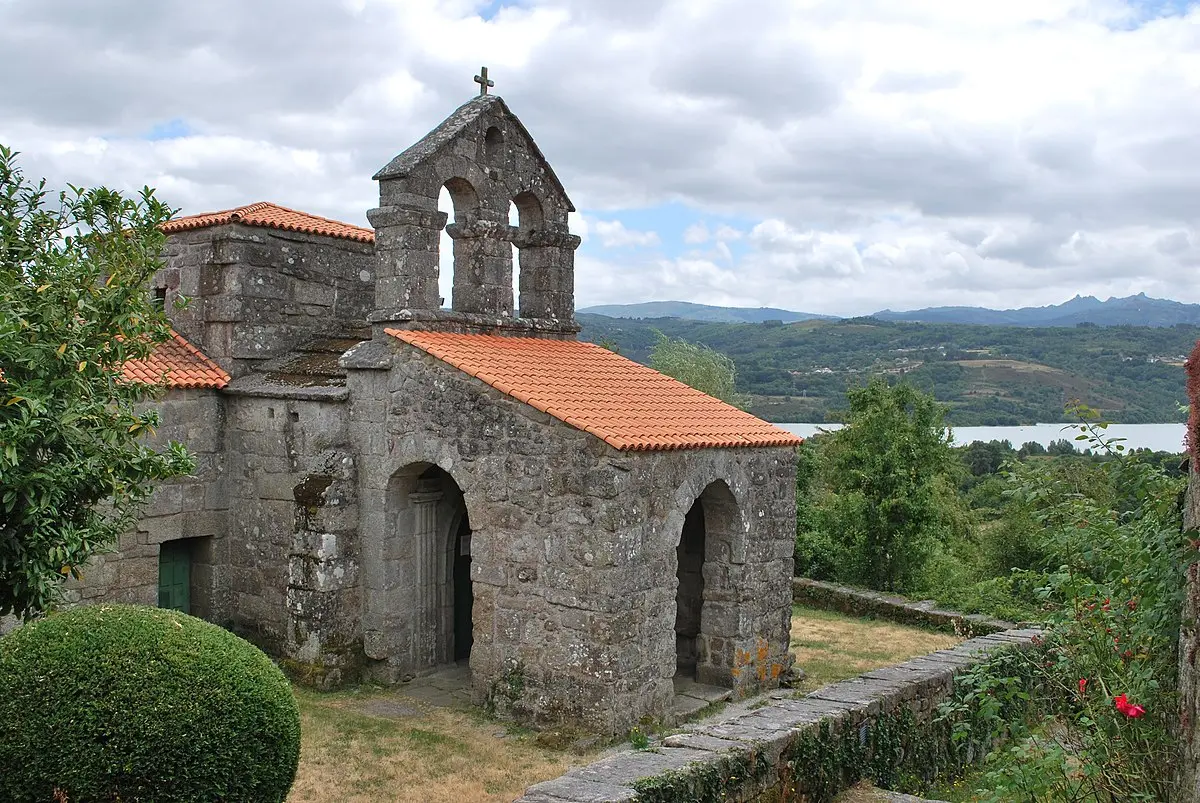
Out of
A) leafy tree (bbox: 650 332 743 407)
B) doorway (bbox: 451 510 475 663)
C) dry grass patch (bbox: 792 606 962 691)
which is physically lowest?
dry grass patch (bbox: 792 606 962 691)

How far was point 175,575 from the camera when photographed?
1231 centimetres

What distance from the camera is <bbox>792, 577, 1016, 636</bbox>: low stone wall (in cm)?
1480

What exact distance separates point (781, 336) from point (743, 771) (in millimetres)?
76554

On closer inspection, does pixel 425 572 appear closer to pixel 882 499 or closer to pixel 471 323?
pixel 471 323

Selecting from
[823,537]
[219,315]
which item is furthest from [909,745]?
[823,537]

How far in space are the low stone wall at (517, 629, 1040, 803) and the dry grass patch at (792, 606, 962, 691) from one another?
11.6 feet

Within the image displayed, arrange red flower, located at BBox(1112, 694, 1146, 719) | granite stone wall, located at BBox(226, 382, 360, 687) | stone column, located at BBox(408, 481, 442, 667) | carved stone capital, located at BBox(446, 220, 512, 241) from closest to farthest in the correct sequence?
red flower, located at BBox(1112, 694, 1146, 719)
granite stone wall, located at BBox(226, 382, 360, 687)
stone column, located at BBox(408, 481, 442, 667)
carved stone capital, located at BBox(446, 220, 512, 241)

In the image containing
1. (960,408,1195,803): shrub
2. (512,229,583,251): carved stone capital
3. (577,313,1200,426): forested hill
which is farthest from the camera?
(577,313,1200,426): forested hill

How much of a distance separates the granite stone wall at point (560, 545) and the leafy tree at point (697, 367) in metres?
18.1

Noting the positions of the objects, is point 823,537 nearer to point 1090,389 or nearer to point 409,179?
point 409,179

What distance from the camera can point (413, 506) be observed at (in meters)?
11.6

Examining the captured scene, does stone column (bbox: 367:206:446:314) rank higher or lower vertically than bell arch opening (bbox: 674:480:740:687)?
higher

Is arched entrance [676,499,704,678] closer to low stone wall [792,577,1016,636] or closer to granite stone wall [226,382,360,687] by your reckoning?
granite stone wall [226,382,360,687]

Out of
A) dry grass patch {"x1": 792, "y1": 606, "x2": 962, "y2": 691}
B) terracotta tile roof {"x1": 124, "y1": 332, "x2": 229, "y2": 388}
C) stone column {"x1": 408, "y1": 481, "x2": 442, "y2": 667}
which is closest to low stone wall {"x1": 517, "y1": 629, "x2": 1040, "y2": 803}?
dry grass patch {"x1": 792, "y1": 606, "x2": 962, "y2": 691}
